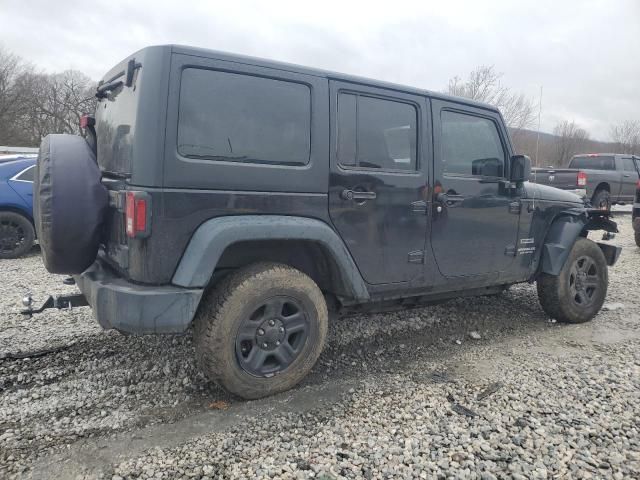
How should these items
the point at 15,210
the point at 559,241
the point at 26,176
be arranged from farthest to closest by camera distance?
the point at 26,176
the point at 15,210
the point at 559,241

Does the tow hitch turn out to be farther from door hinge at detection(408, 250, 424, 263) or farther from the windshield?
the windshield

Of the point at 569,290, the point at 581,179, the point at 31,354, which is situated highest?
the point at 581,179

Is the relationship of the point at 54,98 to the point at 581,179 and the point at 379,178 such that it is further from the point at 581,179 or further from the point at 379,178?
the point at 379,178

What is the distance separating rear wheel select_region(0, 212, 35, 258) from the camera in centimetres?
696

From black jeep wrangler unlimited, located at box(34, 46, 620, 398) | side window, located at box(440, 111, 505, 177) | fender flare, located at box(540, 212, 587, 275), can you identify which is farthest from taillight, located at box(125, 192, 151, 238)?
fender flare, located at box(540, 212, 587, 275)

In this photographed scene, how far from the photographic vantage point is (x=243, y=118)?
2744 mm

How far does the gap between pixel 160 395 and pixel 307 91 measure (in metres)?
2.16

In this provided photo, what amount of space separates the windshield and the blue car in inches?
581

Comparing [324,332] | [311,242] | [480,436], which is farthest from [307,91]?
[480,436]

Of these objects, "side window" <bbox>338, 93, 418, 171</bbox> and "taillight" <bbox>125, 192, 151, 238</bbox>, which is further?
"side window" <bbox>338, 93, 418, 171</bbox>

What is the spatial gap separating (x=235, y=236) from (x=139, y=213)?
52 centimetres

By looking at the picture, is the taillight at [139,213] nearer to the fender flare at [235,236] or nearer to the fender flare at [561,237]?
the fender flare at [235,236]

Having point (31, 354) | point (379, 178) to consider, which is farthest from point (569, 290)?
point (31, 354)

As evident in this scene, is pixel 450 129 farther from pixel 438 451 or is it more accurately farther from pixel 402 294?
pixel 438 451
